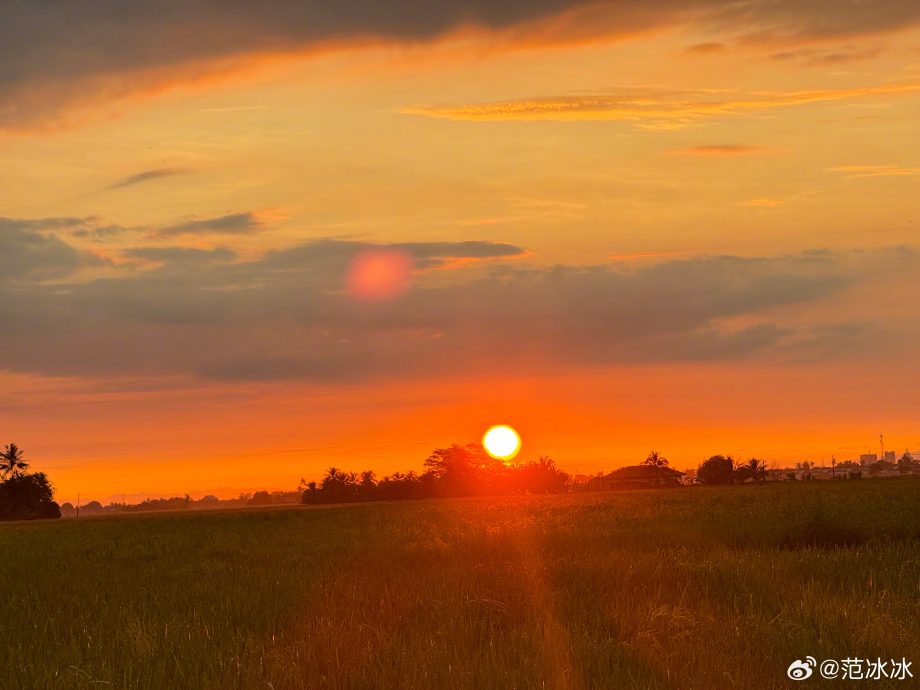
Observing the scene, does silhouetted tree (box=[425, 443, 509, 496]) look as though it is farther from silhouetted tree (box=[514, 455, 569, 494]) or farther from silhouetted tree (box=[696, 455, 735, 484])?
silhouetted tree (box=[696, 455, 735, 484])

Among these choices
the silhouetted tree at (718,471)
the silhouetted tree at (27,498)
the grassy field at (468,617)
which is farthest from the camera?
the silhouetted tree at (718,471)

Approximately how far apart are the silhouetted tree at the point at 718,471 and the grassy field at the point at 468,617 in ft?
402

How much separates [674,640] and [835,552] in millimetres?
9984

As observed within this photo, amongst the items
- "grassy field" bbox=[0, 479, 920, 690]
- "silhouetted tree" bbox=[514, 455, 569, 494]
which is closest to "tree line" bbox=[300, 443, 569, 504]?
"silhouetted tree" bbox=[514, 455, 569, 494]

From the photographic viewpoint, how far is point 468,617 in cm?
1199

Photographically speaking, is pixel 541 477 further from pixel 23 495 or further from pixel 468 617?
pixel 468 617

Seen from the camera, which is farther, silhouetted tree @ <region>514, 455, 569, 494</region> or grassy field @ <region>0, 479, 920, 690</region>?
silhouetted tree @ <region>514, 455, 569, 494</region>

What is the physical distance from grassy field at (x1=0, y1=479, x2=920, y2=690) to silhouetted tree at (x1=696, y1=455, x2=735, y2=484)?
123m

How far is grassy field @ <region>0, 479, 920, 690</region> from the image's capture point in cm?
926

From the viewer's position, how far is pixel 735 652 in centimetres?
973

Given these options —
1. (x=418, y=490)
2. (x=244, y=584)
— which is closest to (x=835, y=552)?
(x=244, y=584)

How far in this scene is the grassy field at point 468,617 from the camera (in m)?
9.26

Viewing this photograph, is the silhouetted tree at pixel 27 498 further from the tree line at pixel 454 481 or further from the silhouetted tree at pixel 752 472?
the silhouetted tree at pixel 752 472

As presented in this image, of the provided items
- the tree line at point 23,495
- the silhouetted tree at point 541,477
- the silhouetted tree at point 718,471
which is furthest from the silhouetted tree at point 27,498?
the silhouetted tree at point 718,471
